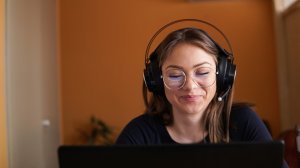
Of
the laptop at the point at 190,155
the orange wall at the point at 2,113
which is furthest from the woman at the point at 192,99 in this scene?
the orange wall at the point at 2,113

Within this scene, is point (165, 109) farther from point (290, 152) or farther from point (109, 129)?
point (109, 129)

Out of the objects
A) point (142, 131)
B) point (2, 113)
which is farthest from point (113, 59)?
point (142, 131)

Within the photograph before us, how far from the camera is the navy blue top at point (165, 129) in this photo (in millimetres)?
958

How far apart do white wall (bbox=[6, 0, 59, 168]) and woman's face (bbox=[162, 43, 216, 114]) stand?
3.13 ft

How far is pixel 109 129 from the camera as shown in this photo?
259 centimetres

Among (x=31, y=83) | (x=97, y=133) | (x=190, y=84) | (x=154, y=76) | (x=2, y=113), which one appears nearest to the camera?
(x=190, y=84)

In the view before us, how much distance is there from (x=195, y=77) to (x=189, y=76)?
0.06 feet

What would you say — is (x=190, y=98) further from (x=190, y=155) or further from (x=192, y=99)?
(x=190, y=155)

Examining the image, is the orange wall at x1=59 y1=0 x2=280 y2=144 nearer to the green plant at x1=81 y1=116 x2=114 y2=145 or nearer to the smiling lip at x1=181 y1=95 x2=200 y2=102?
the green plant at x1=81 y1=116 x2=114 y2=145

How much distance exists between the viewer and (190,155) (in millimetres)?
Result: 497

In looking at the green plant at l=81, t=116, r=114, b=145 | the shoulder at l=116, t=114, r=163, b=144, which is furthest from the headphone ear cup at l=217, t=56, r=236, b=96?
the green plant at l=81, t=116, r=114, b=145

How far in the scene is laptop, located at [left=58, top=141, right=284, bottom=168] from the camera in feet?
1.63

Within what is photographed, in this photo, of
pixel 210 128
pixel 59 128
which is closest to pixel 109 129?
pixel 59 128

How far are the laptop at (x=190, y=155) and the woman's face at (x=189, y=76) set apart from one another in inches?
13.7
